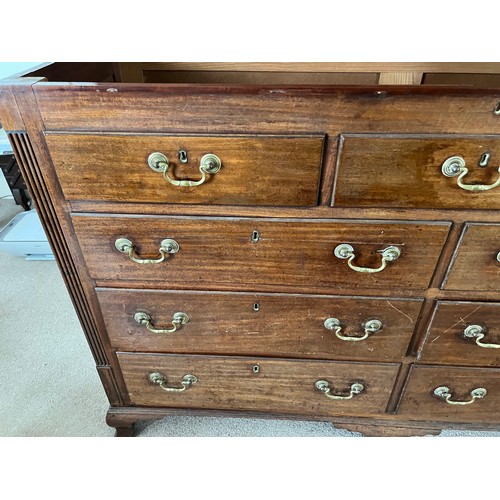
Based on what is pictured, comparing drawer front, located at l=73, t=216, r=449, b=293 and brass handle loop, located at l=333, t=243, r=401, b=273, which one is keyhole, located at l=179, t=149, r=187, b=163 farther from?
brass handle loop, located at l=333, t=243, r=401, b=273

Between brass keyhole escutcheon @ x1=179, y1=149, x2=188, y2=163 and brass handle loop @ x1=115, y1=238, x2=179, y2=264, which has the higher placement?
brass keyhole escutcheon @ x1=179, y1=149, x2=188, y2=163

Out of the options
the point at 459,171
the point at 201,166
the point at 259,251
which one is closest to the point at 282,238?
the point at 259,251

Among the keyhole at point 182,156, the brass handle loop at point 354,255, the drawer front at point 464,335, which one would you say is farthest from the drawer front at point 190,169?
the drawer front at point 464,335

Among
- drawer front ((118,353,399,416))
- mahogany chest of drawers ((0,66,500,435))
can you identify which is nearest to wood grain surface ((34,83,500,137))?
mahogany chest of drawers ((0,66,500,435))

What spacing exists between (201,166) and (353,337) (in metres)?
0.48

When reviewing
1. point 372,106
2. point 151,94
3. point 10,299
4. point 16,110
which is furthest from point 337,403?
point 10,299

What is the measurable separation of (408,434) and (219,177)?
824 mm

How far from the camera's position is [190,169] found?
0.66 m

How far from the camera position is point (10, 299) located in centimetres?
155

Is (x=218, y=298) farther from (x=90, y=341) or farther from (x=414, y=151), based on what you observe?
(x=414, y=151)

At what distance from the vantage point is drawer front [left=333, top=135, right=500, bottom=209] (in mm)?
611

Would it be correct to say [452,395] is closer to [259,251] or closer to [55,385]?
[259,251]

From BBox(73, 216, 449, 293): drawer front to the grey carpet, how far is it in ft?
1.86

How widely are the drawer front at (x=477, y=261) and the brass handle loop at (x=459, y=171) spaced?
0.08 metres
